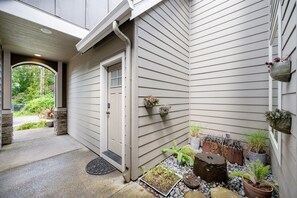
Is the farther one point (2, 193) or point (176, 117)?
point (176, 117)

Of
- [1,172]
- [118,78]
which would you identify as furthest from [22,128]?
[118,78]

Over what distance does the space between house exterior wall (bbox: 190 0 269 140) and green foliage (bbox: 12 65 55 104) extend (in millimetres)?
14116

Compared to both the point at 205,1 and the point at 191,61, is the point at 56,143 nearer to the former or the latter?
the point at 191,61

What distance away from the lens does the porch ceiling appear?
2.48 m

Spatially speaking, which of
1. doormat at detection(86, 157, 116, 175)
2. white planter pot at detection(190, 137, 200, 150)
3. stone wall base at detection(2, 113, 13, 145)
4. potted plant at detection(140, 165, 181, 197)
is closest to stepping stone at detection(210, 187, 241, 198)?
potted plant at detection(140, 165, 181, 197)

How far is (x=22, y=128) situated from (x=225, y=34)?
8738mm

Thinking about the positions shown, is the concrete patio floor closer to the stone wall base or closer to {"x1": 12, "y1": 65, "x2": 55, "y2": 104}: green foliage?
the stone wall base

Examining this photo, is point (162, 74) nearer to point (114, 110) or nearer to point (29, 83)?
point (114, 110)

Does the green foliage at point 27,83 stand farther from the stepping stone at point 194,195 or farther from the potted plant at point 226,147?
the stepping stone at point 194,195

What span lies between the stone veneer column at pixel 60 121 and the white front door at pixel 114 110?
3.00 meters

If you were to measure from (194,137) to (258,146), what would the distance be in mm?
1347

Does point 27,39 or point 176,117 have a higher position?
point 27,39

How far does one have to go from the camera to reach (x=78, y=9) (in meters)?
2.97

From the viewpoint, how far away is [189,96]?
383cm
